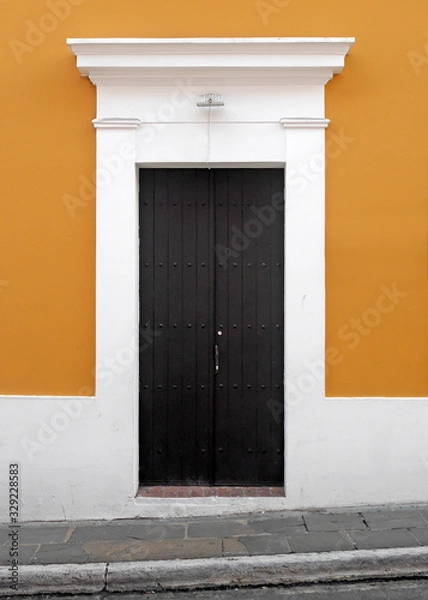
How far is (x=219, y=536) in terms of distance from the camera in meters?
4.60

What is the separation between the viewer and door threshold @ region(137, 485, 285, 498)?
514cm

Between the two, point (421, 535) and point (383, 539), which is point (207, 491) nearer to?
point (383, 539)

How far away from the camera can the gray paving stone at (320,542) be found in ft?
14.3

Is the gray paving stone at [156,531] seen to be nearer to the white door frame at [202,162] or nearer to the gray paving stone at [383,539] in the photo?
the white door frame at [202,162]

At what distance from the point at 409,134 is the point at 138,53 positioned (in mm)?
2544

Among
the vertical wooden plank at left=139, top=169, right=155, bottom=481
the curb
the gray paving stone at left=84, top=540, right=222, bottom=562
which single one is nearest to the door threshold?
the vertical wooden plank at left=139, top=169, right=155, bottom=481

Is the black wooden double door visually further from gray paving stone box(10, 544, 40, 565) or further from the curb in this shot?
gray paving stone box(10, 544, 40, 565)

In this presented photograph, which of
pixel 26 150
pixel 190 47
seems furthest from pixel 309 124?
pixel 26 150

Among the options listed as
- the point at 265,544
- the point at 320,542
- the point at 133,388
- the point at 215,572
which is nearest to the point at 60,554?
the point at 215,572

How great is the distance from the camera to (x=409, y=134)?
201 inches

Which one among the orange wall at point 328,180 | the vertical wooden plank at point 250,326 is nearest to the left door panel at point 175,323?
the vertical wooden plank at point 250,326

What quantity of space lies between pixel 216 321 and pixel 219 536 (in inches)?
74.2

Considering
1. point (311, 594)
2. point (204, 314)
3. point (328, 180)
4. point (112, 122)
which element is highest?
point (112, 122)

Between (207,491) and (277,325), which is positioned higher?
(277,325)
